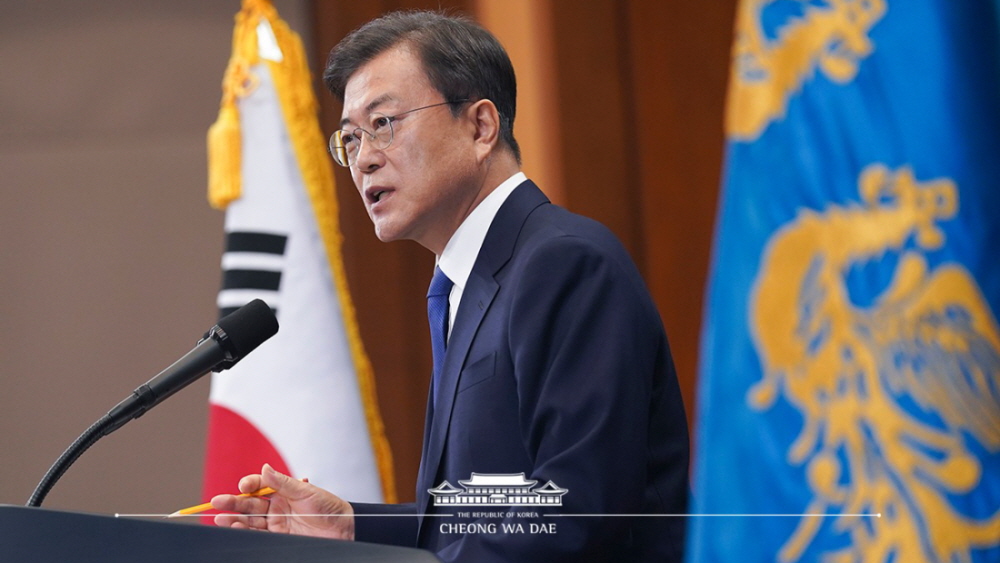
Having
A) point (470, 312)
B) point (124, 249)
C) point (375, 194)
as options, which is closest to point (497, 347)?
point (470, 312)

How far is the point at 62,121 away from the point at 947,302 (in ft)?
8.45

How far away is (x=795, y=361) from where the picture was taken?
1.00 meters

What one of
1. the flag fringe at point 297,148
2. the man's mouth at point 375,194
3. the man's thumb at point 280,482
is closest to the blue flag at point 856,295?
the man's thumb at point 280,482

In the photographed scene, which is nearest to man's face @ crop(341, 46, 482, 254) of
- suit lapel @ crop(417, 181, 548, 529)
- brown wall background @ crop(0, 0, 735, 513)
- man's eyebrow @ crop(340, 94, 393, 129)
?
man's eyebrow @ crop(340, 94, 393, 129)

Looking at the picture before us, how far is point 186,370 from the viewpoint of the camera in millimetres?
1254

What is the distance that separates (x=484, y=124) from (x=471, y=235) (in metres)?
0.21

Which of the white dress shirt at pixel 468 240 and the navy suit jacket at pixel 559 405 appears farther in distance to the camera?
the white dress shirt at pixel 468 240

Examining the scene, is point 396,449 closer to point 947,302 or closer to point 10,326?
point 10,326

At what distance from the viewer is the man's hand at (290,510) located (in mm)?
1363

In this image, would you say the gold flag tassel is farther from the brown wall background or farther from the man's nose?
the man's nose

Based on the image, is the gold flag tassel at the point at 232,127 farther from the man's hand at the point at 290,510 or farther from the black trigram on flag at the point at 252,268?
the man's hand at the point at 290,510

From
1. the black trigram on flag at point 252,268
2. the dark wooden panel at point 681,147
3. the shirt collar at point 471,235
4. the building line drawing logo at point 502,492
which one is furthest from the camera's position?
the black trigram on flag at point 252,268

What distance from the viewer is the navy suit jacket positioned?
1.21 m

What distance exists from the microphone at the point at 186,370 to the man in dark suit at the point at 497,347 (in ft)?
0.51
